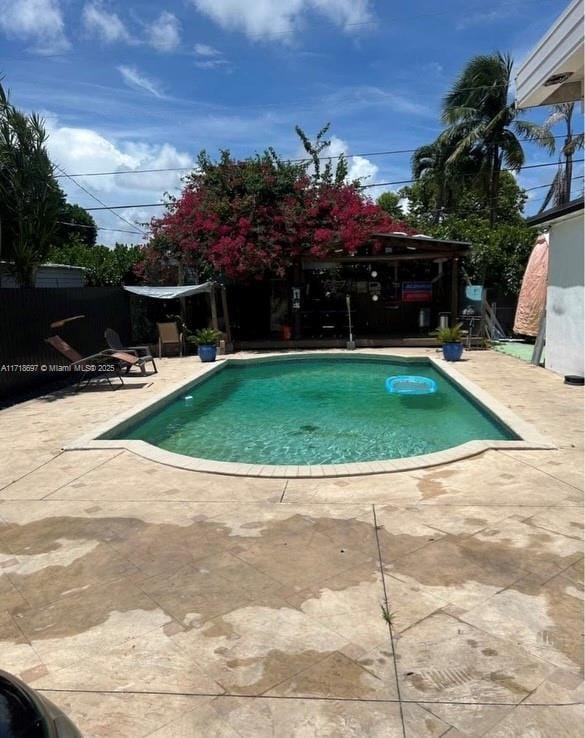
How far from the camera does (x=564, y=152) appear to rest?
26.3 metres

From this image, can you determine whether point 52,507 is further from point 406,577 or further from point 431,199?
point 431,199

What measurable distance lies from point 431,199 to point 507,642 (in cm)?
3619

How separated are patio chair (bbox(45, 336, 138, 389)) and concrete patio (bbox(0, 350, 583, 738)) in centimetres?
580

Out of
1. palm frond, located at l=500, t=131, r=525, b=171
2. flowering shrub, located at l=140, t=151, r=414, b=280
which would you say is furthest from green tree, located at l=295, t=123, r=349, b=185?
palm frond, located at l=500, t=131, r=525, b=171

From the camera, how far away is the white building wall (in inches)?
398

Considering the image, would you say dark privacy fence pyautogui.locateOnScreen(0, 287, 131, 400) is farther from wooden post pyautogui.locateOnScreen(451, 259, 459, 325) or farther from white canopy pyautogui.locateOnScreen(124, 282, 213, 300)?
wooden post pyautogui.locateOnScreen(451, 259, 459, 325)

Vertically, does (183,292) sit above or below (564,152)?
Result: below

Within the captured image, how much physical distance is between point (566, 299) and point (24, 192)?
10.9 metres

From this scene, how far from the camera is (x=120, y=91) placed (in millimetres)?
16031

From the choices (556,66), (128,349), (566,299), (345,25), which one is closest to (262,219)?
(345,25)

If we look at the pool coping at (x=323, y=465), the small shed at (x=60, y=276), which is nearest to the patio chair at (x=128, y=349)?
the pool coping at (x=323, y=465)

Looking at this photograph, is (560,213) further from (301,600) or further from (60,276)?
(60,276)

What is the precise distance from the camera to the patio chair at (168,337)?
15656mm

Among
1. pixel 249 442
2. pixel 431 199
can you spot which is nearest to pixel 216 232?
pixel 249 442
